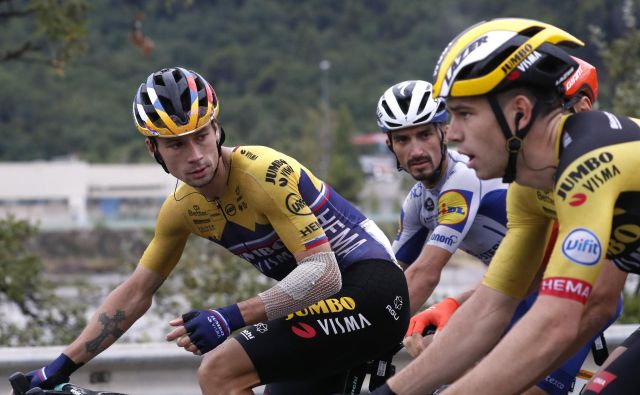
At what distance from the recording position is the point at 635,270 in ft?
11.9

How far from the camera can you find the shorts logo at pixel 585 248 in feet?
9.98

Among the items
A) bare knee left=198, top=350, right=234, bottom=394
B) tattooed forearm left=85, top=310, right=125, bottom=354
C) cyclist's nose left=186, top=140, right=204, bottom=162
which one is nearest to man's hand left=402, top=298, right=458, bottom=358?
bare knee left=198, top=350, right=234, bottom=394

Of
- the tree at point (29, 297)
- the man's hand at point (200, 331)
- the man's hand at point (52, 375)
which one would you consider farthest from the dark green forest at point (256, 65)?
the man's hand at point (200, 331)

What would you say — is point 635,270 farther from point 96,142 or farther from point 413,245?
point 96,142

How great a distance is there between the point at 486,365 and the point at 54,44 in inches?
376

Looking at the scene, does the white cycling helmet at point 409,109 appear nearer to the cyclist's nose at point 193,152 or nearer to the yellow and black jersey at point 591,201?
the cyclist's nose at point 193,152

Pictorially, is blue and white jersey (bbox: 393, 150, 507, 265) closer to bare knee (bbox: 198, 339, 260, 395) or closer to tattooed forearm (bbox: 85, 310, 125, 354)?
bare knee (bbox: 198, 339, 260, 395)

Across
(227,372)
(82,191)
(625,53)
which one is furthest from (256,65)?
(227,372)

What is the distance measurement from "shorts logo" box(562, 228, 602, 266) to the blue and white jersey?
2.33 m

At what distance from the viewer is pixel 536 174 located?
3.39 metres

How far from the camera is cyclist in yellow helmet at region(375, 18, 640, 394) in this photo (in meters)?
3.04

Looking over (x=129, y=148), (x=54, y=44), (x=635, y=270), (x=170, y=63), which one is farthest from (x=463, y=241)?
(x=170, y=63)

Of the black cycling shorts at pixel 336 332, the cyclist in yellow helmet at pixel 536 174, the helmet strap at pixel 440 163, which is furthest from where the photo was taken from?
the helmet strap at pixel 440 163

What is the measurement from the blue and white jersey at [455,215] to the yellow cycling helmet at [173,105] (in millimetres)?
1555
